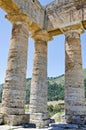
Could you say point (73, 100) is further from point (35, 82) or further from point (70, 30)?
point (70, 30)

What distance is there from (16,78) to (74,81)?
5330 millimetres

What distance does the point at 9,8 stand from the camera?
15484 mm

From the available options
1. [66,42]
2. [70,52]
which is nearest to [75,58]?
[70,52]

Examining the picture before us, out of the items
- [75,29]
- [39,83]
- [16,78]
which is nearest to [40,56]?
[39,83]

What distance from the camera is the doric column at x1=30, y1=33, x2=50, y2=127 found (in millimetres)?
16812

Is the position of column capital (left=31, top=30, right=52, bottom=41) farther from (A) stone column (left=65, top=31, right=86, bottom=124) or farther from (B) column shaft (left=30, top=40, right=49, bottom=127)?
(A) stone column (left=65, top=31, right=86, bottom=124)

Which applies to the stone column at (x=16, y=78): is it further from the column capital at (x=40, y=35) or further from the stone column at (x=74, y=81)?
the stone column at (x=74, y=81)

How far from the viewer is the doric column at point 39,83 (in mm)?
16812

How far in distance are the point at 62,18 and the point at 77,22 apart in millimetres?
1723

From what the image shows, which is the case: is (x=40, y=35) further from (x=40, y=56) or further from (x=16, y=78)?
(x=16, y=78)

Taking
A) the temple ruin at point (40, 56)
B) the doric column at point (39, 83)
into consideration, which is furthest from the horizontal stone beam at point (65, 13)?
the doric column at point (39, 83)

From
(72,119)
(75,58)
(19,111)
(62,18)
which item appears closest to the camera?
(19,111)

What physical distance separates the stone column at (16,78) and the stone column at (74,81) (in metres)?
4.14

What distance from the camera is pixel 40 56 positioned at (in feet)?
60.0
